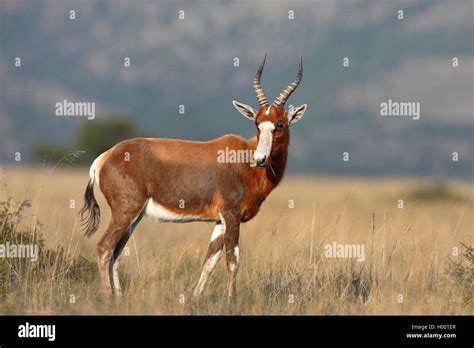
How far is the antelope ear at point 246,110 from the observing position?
1330cm

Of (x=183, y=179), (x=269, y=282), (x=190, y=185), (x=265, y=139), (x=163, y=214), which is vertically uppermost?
(x=265, y=139)

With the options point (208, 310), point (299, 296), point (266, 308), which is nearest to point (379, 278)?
point (299, 296)

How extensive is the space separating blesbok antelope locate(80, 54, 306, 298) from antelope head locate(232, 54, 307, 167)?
0.05 feet

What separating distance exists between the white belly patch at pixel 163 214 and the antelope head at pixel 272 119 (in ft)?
5.66

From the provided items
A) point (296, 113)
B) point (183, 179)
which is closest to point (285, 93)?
point (296, 113)

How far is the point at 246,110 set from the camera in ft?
43.9

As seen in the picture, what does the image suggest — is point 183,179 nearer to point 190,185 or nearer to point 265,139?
point 190,185

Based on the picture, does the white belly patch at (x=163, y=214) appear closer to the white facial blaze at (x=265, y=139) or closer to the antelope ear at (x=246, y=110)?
the white facial blaze at (x=265, y=139)

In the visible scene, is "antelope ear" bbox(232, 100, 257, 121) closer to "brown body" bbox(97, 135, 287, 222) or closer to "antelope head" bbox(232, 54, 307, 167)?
"antelope head" bbox(232, 54, 307, 167)

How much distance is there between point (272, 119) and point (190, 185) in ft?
A: 5.99

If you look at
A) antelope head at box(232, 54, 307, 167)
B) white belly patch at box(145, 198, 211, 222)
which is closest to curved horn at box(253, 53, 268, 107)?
antelope head at box(232, 54, 307, 167)

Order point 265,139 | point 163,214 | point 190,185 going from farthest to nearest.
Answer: point 190,185 < point 163,214 < point 265,139

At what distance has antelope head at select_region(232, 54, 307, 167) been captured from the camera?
1251cm

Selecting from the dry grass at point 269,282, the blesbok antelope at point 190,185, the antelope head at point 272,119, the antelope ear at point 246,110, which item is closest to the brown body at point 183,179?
the blesbok antelope at point 190,185
